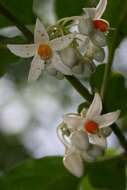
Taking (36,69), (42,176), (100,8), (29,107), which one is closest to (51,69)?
(36,69)

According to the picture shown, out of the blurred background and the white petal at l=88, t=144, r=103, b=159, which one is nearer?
the white petal at l=88, t=144, r=103, b=159

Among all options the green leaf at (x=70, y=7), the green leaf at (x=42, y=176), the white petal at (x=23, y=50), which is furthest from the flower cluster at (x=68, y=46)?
the green leaf at (x=42, y=176)

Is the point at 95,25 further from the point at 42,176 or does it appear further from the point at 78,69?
the point at 42,176

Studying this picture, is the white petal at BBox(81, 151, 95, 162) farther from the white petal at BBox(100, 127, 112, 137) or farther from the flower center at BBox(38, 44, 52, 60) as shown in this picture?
the flower center at BBox(38, 44, 52, 60)

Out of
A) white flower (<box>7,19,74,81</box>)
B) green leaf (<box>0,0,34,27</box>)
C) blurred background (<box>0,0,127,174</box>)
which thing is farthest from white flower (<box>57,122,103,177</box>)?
blurred background (<box>0,0,127,174</box>)

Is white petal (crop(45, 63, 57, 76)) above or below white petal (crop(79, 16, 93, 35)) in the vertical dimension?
below

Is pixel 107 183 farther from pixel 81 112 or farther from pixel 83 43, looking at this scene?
pixel 83 43
